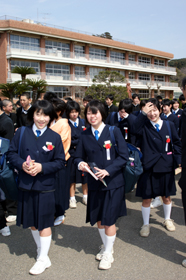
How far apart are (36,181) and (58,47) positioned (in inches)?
1267

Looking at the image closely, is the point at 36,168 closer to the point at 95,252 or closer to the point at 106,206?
the point at 106,206

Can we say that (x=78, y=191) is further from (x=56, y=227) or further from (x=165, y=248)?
(x=165, y=248)

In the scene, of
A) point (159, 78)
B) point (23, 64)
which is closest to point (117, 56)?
point (159, 78)

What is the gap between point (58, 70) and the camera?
32000mm

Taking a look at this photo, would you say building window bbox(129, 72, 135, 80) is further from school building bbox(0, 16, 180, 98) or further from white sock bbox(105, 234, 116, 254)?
white sock bbox(105, 234, 116, 254)

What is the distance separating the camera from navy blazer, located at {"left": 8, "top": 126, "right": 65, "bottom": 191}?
2699mm

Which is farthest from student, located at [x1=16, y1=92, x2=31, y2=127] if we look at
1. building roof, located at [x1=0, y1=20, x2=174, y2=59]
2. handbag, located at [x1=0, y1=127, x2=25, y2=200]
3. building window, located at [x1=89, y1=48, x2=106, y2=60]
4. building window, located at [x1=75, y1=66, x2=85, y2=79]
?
building window, located at [x1=89, y1=48, x2=106, y2=60]

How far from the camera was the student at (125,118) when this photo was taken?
191 inches

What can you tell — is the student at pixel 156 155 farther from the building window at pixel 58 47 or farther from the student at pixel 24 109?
the building window at pixel 58 47

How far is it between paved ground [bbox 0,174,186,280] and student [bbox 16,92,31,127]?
2.50 meters

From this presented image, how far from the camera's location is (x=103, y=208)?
2789 millimetres

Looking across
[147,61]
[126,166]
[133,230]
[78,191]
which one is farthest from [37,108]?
[147,61]

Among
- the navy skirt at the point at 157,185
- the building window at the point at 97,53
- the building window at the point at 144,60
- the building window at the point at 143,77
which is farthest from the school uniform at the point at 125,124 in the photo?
the building window at the point at 144,60

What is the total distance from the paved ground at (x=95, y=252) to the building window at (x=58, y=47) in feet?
98.3
